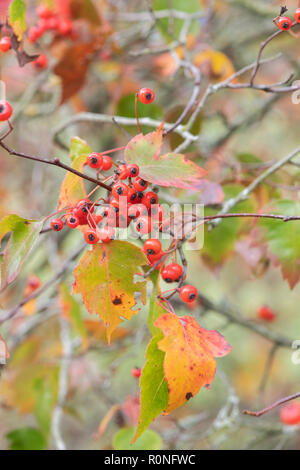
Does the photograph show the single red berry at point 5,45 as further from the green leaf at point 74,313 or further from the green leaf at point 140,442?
the green leaf at point 140,442

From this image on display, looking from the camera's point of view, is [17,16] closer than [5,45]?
Yes

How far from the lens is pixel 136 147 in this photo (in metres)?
0.91

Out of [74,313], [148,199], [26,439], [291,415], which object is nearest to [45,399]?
[26,439]

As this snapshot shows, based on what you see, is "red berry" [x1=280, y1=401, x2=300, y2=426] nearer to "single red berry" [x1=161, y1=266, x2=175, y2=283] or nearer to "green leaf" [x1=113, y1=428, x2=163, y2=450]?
"green leaf" [x1=113, y1=428, x2=163, y2=450]

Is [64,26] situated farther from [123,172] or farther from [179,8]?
[123,172]

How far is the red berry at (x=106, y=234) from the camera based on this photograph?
0.87m

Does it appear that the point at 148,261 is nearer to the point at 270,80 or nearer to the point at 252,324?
the point at 252,324

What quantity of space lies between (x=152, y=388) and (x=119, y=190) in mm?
386

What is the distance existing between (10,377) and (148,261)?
5.67ft

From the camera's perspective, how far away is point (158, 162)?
2.99 ft

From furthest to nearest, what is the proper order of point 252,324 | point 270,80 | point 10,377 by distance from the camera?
1. point 270,80
2. point 10,377
3. point 252,324

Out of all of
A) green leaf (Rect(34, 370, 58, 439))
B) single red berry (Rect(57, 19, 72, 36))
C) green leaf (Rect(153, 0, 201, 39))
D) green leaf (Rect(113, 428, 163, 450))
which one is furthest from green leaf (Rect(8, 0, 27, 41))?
green leaf (Rect(34, 370, 58, 439))
